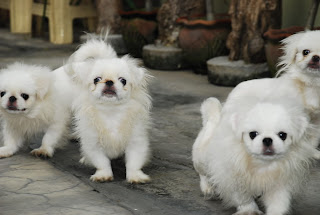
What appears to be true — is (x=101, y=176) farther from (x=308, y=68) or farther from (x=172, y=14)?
(x=172, y=14)

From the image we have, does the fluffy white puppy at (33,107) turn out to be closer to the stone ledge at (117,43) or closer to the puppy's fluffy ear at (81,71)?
the puppy's fluffy ear at (81,71)

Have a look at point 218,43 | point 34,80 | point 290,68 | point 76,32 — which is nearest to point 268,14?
point 218,43

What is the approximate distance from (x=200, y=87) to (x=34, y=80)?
106 inches

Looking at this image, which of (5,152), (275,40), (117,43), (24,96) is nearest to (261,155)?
(24,96)

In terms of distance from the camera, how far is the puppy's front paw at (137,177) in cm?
383

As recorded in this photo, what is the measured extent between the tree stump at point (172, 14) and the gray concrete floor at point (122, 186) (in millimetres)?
2321

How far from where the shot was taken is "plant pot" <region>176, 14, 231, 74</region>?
711cm

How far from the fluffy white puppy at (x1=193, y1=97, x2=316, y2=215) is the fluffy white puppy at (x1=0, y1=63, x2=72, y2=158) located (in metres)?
1.46

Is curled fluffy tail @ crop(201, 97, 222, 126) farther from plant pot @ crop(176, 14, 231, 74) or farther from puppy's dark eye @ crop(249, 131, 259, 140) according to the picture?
plant pot @ crop(176, 14, 231, 74)

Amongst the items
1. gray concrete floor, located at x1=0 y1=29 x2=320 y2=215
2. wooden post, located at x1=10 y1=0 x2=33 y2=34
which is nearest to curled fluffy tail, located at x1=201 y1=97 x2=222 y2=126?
gray concrete floor, located at x1=0 y1=29 x2=320 y2=215

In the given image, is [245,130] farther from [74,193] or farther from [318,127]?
[318,127]

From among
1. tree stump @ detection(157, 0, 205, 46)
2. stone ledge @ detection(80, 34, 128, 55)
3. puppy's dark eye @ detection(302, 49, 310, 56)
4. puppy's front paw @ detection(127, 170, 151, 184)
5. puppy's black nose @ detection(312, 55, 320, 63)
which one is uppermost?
tree stump @ detection(157, 0, 205, 46)

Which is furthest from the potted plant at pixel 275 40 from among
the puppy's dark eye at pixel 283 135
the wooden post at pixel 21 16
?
the wooden post at pixel 21 16

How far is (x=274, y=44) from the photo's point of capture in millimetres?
6016
